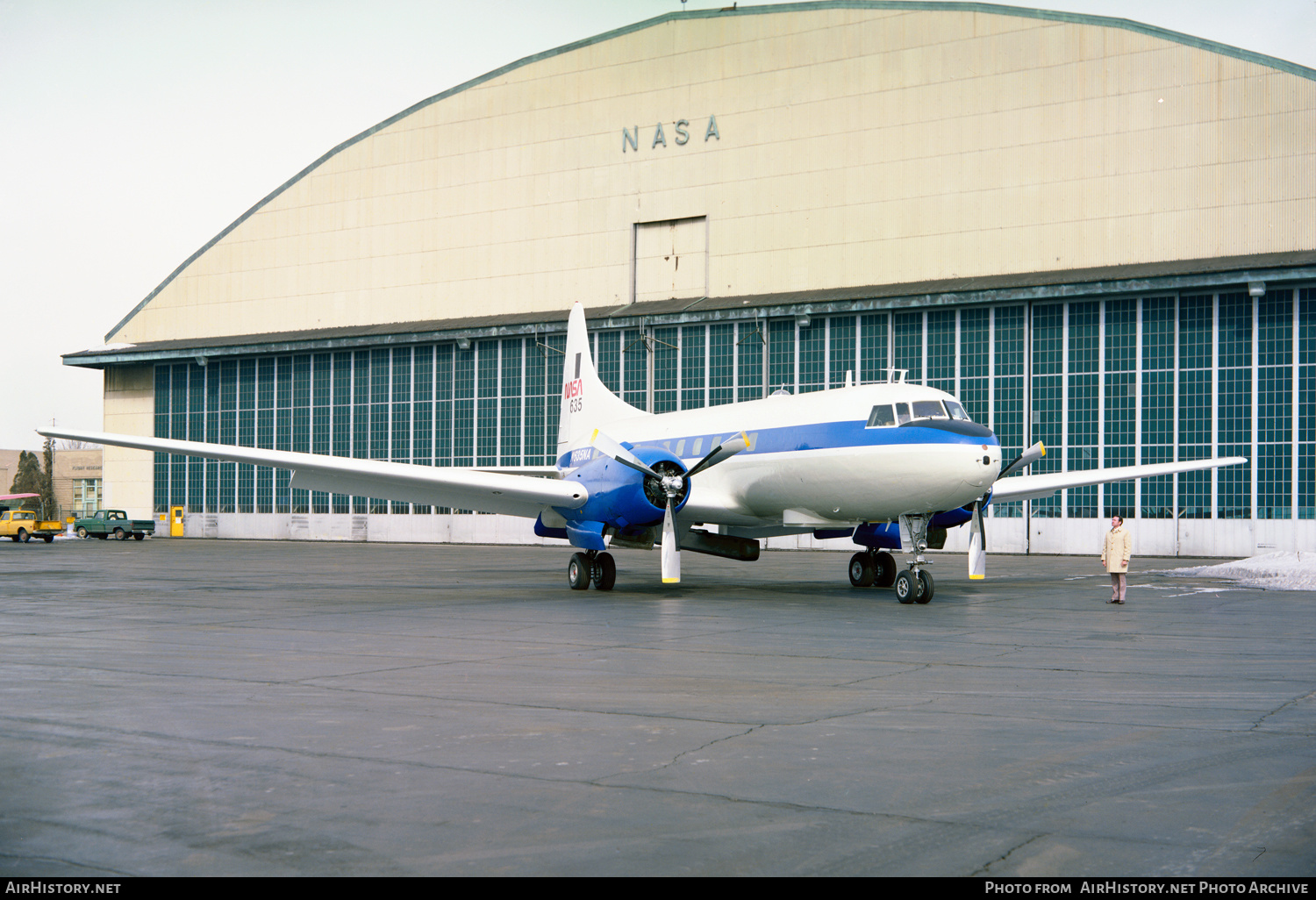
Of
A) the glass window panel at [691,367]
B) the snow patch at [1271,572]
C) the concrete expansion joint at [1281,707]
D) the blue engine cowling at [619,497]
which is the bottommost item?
the snow patch at [1271,572]

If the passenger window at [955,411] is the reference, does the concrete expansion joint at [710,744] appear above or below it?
below

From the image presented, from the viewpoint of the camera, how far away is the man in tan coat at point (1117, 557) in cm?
2017

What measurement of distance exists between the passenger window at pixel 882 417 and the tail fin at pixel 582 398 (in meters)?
10.1

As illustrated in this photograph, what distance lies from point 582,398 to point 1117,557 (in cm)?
1514

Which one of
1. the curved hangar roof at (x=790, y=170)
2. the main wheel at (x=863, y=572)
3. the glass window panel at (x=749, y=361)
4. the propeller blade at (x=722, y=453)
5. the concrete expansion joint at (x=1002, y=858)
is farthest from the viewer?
the glass window panel at (x=749, y=361)

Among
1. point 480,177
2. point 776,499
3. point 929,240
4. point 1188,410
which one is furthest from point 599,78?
point 776,499

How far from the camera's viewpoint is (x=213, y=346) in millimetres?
62438

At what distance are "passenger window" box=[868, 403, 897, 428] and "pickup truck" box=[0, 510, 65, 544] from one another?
54635mm

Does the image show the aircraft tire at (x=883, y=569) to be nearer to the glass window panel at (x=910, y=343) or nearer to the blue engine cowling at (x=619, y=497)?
the blue engine cowling at (x=619, y=497)

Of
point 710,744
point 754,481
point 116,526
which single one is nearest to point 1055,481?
point 754,481

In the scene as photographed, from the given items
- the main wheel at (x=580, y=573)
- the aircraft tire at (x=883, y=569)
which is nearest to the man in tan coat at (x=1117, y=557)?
the aircraft tire at (x=883, y=569)

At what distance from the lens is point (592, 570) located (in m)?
24.0

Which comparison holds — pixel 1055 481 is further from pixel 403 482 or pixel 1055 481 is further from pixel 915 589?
pixel 403 482

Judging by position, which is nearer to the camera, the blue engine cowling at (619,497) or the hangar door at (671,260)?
the blue engine cowling at (619,497)
